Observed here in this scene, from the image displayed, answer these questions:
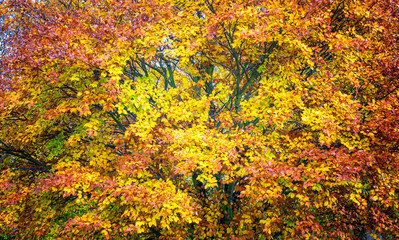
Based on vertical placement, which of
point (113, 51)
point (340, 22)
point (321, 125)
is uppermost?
point (340, 22)

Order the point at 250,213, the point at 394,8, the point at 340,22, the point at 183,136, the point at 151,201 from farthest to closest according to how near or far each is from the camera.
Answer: the point at 340,22 → the point at 250,213 → the point at 394,8 → the point at 183,136 → the point at 151,201

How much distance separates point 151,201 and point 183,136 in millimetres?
1506

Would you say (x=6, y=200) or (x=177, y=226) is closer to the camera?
(x=6, y=200)

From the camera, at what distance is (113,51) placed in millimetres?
5004

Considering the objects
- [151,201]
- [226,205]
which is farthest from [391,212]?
[151,201]

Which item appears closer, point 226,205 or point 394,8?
point 394,8

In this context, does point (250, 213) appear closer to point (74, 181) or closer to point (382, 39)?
point (74, 181)

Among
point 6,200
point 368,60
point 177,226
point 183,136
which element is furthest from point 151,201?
point 368,60

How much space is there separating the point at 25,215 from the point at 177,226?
500cm

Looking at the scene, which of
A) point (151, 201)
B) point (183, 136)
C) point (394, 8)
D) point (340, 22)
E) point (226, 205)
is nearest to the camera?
point (151, 201)

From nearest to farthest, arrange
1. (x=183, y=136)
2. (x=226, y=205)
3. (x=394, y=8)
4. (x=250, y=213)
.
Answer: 1. (x=183, y=136)
2. (x=394, y=8)
3. (x=250, y=213)
4. (x=226, y=205)

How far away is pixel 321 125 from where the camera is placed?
4.75 m

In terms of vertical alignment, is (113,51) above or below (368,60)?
below

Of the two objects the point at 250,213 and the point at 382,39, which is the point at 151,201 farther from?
the point at 382,39
